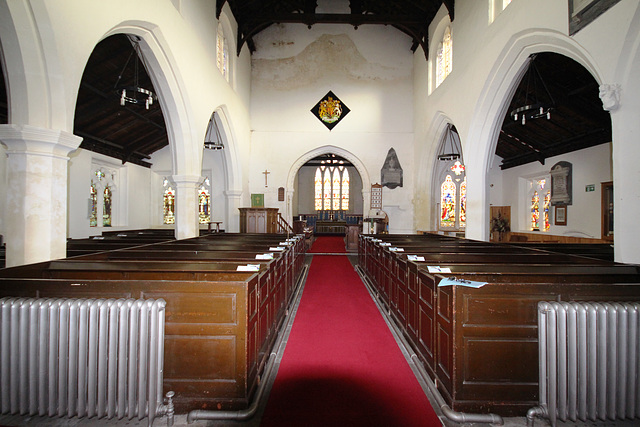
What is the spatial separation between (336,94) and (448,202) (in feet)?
22.1

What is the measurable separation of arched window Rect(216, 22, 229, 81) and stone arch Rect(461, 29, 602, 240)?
6.92m

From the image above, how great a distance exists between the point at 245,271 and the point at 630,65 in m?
4.47

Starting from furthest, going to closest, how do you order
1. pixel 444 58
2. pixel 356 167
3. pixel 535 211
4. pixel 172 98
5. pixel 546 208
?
1. pixel 356 167
2. pixel 535 211
3. pixel 546 208
4. pixel 444 58
5. pixel 172 98

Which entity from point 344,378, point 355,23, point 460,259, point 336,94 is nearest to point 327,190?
point 336,94

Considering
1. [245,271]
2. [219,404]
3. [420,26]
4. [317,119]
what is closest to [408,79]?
[420,26]

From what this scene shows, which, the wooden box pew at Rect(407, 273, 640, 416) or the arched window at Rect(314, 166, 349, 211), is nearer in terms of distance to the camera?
the wooden box pew at Rect(407, 273, 640, 416)

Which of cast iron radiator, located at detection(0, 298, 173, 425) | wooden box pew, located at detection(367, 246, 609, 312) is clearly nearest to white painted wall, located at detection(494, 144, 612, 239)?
wooden box pew, located at detection(367, 246, 609, 312)

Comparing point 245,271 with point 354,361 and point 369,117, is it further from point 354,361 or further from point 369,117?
point 369,117

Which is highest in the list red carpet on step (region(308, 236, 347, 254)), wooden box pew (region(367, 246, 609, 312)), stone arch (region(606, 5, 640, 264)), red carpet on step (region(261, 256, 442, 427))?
stone arch (region(606, 5, 640, 264))

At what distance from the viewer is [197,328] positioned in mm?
2045

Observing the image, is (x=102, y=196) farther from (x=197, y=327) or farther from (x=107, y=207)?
(x=197, y=327)

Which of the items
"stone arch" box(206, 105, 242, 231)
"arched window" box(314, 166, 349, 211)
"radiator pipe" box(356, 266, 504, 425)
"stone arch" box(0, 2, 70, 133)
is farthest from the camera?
"arched window" box(314, 166, 349, 211)

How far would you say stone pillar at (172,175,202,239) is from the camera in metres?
6.76

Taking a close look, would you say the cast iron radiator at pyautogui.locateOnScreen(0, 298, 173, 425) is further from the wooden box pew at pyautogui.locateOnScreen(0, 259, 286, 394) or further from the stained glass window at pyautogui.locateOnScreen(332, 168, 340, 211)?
the stained glass window at pyautogui.locateOnScreen(332, 168, 340, 211)
